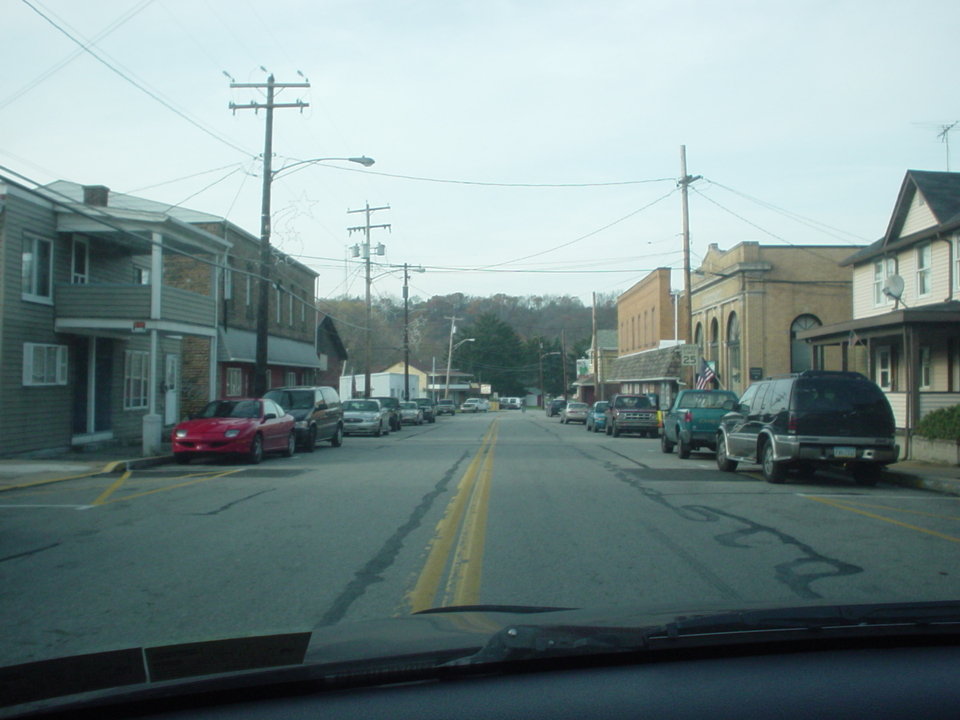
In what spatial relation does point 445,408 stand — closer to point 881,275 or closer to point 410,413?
point 410,413

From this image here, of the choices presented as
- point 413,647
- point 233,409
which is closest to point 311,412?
point 233,409

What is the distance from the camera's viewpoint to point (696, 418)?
20.6 metres

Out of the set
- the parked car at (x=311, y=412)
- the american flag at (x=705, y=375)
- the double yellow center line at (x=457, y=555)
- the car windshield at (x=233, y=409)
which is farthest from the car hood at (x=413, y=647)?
the american flag at (x=705, y=375)

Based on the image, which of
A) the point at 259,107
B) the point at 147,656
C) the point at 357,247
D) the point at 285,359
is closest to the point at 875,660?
the point at 147,656

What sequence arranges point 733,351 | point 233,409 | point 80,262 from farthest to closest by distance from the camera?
point 733,351
point 80,262
point 233,409

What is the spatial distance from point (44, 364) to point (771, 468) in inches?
666

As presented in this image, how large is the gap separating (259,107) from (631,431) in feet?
62.1

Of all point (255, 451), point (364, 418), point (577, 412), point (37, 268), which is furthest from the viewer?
point (577, 412)

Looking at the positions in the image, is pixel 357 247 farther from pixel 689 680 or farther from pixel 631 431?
pixel 689 680

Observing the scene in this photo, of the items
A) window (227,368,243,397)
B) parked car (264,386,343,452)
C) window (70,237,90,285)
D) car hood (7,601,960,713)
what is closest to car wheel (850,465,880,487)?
car hood (7,601,960,713)

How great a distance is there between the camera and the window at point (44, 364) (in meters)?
A: 20.2

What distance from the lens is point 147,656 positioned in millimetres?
2932

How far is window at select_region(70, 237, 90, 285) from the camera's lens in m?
22.7

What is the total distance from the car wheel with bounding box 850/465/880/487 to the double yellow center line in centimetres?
672
